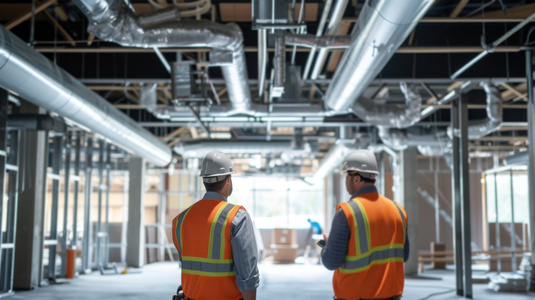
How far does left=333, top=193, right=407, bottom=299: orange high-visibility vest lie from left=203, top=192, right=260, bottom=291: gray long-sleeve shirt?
0.55 m

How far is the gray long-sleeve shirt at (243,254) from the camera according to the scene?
2.83m

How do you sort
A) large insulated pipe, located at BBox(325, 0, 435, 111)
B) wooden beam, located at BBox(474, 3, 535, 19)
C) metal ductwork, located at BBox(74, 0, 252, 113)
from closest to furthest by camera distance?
large insulated pipe, located at BBox(325, 0, 435, 111), metal ductwork, located at BBox(74, 0, 252, 113), wooden beam, located at BBox(474, 3, 535, 19)

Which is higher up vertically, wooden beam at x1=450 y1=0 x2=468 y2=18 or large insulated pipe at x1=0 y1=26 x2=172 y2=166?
wooden beam at x1=450 y1=0 x2=468 y2=18

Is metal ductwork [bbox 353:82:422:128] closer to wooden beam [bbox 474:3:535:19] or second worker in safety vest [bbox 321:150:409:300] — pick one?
wooden beam [bbox 474:3:535:19]

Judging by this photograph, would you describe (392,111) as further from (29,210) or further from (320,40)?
(29,210)

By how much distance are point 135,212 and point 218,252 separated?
14.1 m

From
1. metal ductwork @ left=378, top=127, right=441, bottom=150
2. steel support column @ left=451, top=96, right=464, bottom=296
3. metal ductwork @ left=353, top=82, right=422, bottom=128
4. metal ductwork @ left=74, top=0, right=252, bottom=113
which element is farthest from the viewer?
metal ductwork @ left=378, top=127, right=441, bottom=150

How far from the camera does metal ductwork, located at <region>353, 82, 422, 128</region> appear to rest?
9.74 metres

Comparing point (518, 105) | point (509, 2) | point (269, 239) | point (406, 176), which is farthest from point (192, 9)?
point (269, 239)

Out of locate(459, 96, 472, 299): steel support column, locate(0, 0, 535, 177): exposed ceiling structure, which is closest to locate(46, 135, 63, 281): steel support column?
locate(0, 0, 535, 177): exposed ceiling structure

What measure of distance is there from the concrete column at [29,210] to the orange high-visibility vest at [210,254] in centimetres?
787

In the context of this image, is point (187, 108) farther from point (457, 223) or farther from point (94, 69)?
point (457, 223)

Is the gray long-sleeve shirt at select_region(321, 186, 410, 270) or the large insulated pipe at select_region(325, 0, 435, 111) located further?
the large insulated pipe at select_region(325, 0, 435, 111)

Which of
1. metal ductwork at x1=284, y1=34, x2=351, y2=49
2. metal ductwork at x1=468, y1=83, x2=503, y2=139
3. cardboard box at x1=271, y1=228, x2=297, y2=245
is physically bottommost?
cardboard box at x1=271, y1=228, x2=297, y2=245
